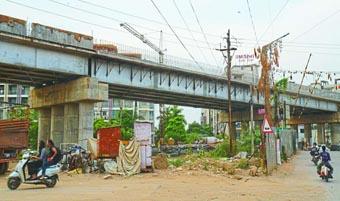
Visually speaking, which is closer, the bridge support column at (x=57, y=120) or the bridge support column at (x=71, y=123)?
the bridge support column at (x=71, y=123)

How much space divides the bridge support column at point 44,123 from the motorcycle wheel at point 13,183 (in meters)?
27.2

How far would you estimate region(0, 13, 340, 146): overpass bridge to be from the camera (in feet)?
100

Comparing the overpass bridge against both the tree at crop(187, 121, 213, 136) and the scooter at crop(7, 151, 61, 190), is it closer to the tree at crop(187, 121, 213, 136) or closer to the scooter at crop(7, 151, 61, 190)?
the scooter at crop(7, 151, 61, 190)

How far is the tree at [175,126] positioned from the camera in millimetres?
→ 80188

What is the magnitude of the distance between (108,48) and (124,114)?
41.0 m

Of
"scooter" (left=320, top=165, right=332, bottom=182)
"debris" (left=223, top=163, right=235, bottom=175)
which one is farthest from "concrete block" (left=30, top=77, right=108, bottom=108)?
"scooter" (left=320, top=165, right=332, bottom=182)

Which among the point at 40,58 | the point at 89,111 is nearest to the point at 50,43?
the point at 40,58

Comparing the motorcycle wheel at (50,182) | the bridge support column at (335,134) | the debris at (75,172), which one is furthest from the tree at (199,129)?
the motorcycle wheel at (50,182)

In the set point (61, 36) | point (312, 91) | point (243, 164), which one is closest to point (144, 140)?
point (243, 164)

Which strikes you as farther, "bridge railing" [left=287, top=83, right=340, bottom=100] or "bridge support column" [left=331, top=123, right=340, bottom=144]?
"bridge support column" [left=331, top=123, right=340, bottom=144]

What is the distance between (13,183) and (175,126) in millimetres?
64571

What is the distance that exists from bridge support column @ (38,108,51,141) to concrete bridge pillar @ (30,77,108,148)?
2.50 feet

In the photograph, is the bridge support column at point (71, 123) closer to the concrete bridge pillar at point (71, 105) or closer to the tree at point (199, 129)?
the concrete bridge pillar at point (71, 105)

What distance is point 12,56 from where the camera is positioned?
99.7ft
